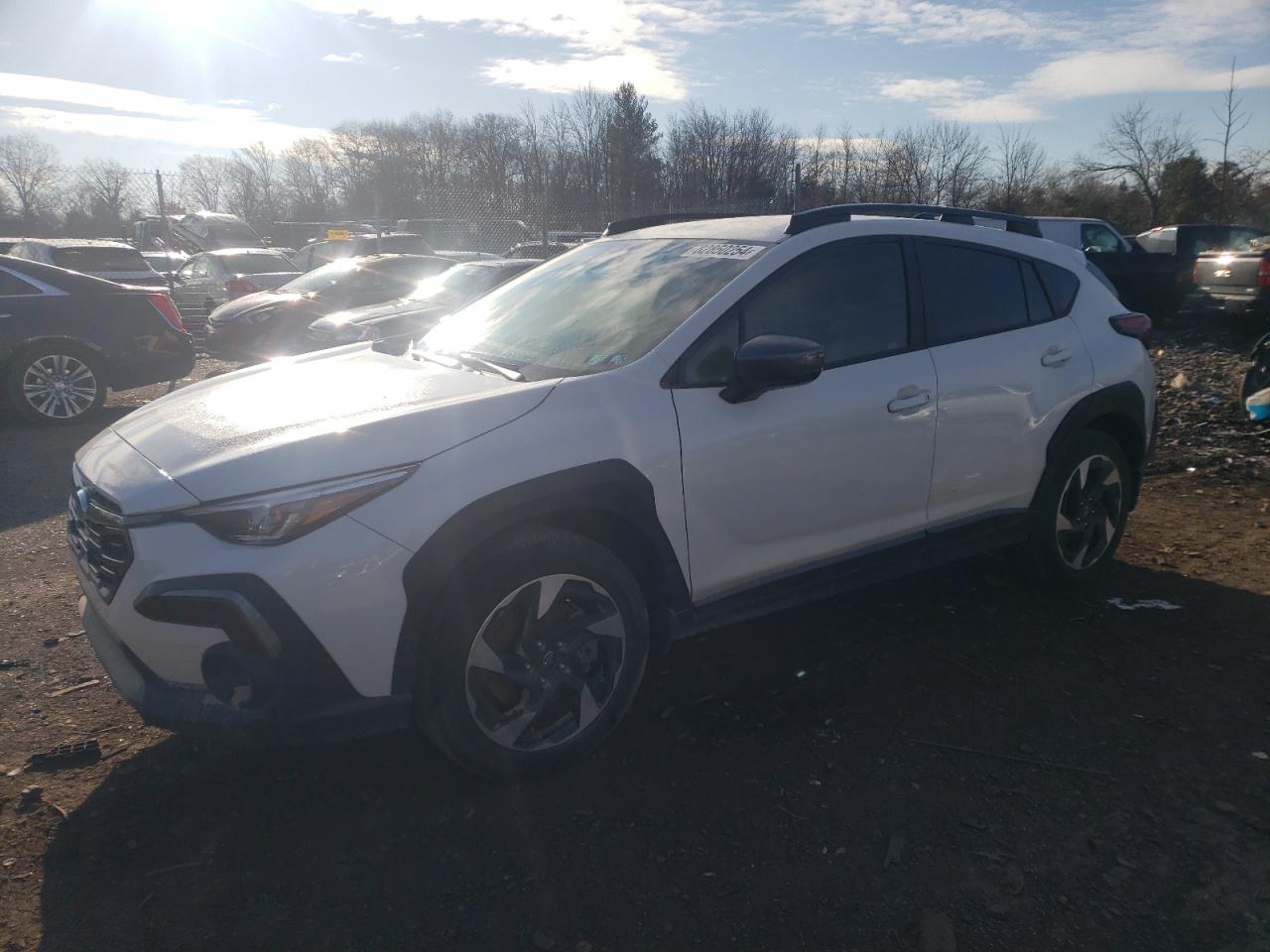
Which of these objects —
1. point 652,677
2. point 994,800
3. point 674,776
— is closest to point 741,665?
point 652,677

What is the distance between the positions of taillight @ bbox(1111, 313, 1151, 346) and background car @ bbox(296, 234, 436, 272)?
15876mm

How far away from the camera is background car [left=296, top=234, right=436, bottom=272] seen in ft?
61.2

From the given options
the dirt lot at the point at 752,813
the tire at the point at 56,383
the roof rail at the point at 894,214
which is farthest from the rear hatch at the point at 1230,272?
the tire at the point at 56,383

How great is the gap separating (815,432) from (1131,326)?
2.21m

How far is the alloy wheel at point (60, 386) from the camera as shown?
892cm

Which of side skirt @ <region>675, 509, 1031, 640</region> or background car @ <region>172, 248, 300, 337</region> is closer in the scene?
side skirt @ <region>675, 509, 1031, 640</region>

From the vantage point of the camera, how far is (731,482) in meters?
3.24

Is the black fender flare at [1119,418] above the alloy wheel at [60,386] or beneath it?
above

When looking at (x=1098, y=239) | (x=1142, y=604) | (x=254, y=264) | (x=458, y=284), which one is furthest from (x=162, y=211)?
(x=1142, y=604)

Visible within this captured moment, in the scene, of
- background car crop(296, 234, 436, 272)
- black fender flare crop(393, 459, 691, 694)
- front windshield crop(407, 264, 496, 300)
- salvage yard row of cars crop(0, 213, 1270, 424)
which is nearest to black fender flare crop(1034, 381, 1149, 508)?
black fender flare crop(393, 459, 691, 694)

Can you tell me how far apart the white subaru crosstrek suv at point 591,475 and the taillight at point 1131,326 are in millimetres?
25

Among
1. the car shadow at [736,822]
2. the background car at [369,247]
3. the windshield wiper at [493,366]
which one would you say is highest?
the background car at [369,247]

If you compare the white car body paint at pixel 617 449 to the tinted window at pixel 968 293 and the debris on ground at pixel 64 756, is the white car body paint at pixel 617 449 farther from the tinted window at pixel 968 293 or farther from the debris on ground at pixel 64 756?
the debris on ground at pixel 64 756

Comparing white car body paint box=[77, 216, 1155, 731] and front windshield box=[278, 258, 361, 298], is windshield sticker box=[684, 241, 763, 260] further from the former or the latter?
front windshield box=[278, 258, 361, 298]
